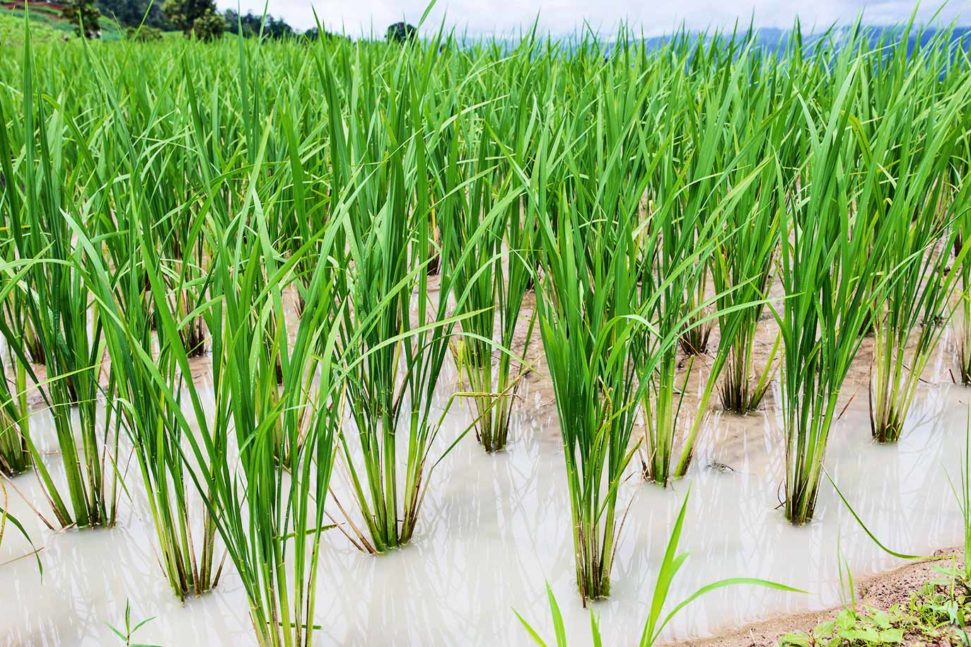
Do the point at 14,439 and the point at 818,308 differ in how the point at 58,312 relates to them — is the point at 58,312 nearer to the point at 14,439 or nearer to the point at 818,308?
the point at 14,439

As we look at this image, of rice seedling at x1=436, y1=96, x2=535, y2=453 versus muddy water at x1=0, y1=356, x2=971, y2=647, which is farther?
rice seedling at x1=436, y1=96, x2=535, y2=453

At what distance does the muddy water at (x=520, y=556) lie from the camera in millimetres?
1182

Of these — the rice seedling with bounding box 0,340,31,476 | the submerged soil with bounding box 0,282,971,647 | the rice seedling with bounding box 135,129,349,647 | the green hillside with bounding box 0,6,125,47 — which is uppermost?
the green hillside with bounding box 0,6,125,47

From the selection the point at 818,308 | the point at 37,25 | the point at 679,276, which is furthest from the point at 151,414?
the point at 37,25

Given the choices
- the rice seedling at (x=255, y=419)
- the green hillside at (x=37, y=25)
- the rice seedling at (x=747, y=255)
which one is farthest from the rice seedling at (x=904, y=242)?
the green hillside at (x=37, y=25)

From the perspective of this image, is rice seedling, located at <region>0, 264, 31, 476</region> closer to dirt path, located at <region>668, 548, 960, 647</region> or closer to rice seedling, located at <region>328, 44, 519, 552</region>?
rice seedling, located at <region>328, 44, 519, 552</region>

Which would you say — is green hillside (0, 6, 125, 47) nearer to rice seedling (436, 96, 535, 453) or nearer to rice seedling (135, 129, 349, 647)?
rice seedling (436, 96, 535, 453)

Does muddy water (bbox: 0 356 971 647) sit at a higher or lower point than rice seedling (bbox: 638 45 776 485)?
lower

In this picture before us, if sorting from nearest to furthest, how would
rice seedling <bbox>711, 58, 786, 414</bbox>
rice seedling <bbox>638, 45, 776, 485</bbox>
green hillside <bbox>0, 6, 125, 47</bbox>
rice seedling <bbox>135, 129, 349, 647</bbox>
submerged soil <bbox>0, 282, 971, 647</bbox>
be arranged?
rice seedling <bbox>135, 129, 349, 647</bbox>
submerged soil <bbox>0, 282, 971, 647</bbox>
rice seedling <bbox>638, 45, 776, 485</bbox>
rice seedling <bbox>711, 58, 786, 414</bbox>
green hillside <bbox>0, 6, 125, 47</bbox>

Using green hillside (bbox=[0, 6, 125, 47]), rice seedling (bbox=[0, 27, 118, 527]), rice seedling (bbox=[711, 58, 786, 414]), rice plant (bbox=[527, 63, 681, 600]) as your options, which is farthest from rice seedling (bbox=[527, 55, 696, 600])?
green hillside (bbox=[0, 6, 125, 47])

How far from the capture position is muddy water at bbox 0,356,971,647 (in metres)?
1.18

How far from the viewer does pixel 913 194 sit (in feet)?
4.63

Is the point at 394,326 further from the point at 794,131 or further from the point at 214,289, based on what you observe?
the point at 794,131

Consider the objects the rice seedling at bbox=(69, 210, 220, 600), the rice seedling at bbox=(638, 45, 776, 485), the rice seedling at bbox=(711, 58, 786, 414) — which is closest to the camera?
the rice seedling at bbox=(69, 210, 220, 600)
